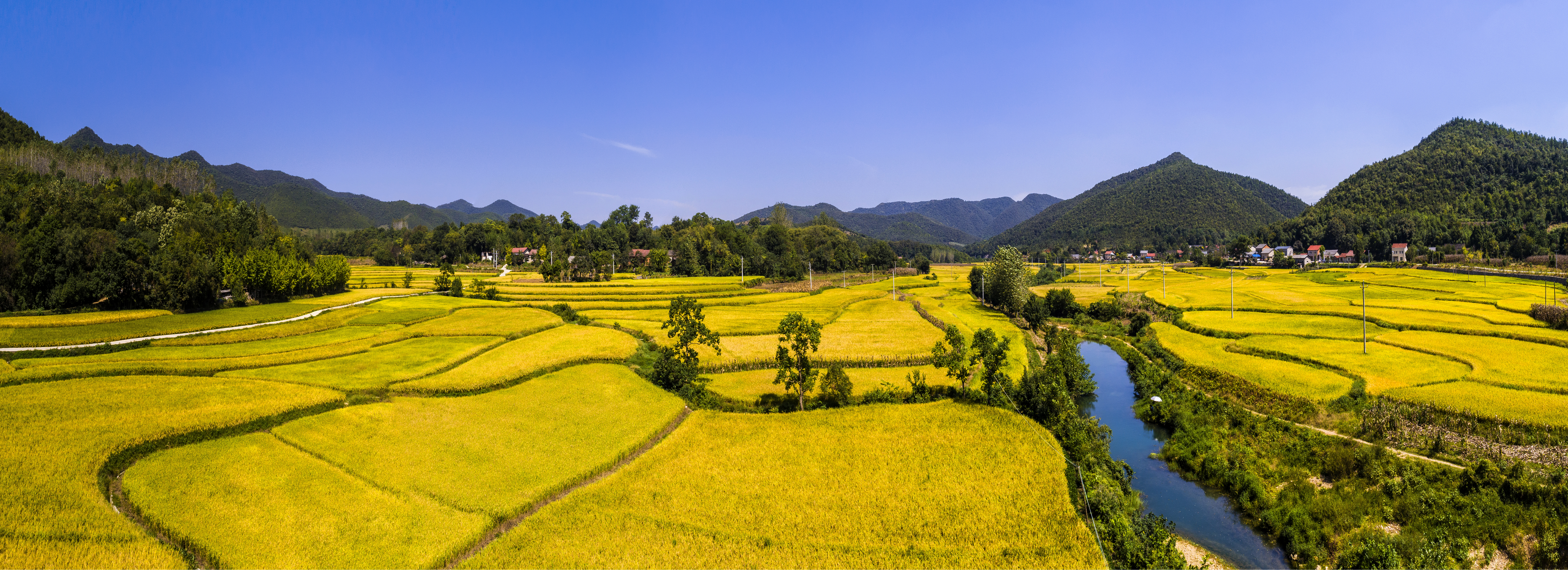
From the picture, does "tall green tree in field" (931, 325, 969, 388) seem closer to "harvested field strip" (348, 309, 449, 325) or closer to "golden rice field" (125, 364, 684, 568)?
"golden rice field" (125, 364, 684, 568)

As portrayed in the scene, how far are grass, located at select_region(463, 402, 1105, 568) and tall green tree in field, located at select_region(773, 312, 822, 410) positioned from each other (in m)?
3.88

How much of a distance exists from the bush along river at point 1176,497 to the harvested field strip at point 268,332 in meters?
48.7

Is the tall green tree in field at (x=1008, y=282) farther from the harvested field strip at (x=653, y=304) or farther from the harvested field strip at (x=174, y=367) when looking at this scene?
the harvested field strip at (x=174, y=367)

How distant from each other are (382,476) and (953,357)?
22.7m

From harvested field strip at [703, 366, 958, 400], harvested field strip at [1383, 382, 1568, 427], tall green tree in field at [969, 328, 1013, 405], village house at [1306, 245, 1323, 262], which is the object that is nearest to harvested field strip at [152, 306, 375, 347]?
harvested field strip at [703, 366, 958, 400]

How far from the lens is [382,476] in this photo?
1748 cm

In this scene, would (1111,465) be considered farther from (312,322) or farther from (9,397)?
(312,322)

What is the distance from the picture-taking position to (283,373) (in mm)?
28719

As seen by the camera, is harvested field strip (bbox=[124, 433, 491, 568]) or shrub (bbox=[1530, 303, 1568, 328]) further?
shrub (bbox=[1530, 303, 1568, 328])

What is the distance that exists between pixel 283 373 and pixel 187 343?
1265 centimetres

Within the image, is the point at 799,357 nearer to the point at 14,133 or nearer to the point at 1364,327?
the point at 1364,327

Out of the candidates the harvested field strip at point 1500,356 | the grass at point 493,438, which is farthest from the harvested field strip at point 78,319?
the harvested field strip at point 1500,356

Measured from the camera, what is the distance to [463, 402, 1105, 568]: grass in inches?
553

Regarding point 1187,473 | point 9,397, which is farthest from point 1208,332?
point 9,397
